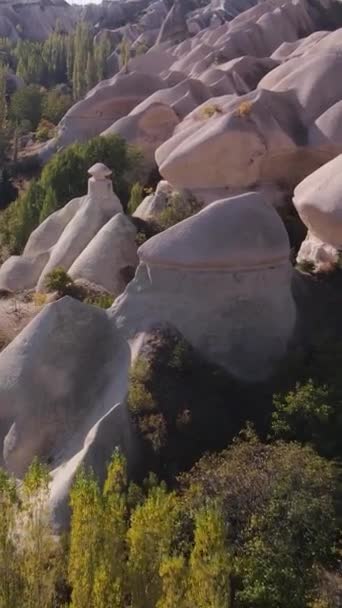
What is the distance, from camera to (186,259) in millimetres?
12672

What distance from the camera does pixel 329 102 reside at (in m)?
21.4

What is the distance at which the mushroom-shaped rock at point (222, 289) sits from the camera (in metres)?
12.5

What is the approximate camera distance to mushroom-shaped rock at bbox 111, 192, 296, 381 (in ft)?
41.1

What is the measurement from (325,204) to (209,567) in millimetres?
9132

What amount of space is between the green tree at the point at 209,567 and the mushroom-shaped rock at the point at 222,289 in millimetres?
5669

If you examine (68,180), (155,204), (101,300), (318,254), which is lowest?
(68,180)

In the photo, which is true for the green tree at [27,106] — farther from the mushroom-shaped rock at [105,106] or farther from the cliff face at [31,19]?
the cliff face at [31,19]

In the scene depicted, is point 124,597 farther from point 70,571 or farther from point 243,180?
point 243,180

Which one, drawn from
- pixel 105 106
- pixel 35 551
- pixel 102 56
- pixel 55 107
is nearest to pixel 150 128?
pixel 105 106

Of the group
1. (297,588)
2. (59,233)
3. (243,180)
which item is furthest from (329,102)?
(297,588)

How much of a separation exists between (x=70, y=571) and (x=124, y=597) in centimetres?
53

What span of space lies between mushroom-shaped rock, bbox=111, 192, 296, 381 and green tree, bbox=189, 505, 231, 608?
223 inches

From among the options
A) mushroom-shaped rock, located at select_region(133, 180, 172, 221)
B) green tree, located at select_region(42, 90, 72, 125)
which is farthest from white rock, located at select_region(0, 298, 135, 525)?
green tree, located at select_region(42, 90, 72, 125)

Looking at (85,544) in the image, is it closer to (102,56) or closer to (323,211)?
(323,211)
